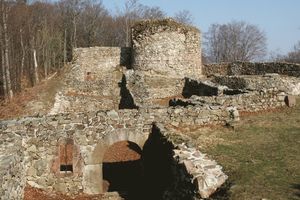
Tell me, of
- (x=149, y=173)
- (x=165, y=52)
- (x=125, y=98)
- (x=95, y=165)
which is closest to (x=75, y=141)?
(x=95, y=165)

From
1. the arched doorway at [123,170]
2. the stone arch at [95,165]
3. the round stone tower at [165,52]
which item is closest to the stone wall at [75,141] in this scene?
the stone arch at [95,165]

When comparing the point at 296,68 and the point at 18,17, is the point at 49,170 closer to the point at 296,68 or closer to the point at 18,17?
the point at 296,68

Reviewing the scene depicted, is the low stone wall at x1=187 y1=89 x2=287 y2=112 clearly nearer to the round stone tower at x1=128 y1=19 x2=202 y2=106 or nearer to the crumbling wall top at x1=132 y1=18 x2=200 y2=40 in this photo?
the round stone tower at x1=128 y1=19 x2=202 y2=106

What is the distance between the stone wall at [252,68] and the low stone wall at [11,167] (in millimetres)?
21154

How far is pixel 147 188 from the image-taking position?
15086mm

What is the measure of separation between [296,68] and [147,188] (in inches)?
721

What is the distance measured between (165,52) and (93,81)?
16.8ft

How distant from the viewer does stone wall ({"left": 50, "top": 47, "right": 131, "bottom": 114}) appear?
27786mm

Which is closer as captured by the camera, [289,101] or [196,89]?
A: [289,101]

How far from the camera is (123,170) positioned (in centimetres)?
1741

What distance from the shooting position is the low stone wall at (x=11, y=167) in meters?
10.1

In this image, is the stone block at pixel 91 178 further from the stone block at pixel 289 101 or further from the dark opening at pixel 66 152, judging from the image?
the stone block at pixel 289 101

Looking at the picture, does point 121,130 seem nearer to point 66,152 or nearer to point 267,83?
point 66,152

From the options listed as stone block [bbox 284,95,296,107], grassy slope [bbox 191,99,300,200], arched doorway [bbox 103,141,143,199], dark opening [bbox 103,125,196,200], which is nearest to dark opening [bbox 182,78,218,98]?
stone block [bbox 284,95,296,107]
